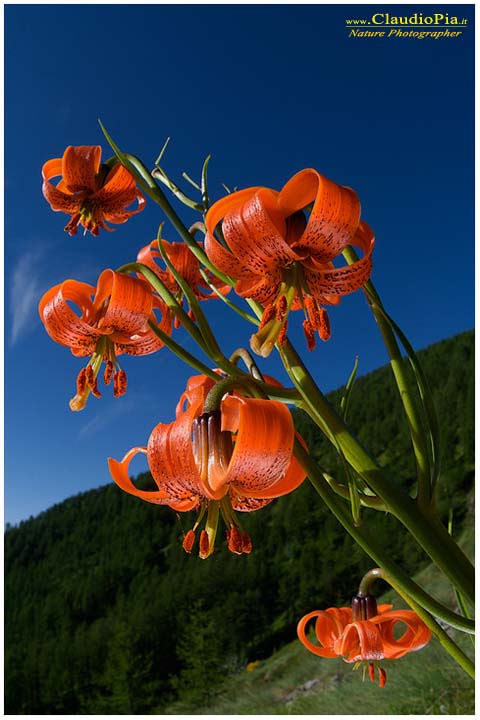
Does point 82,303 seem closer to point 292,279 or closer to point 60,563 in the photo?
point 292,279

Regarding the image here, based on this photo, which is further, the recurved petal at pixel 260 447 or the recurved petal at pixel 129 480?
the recurved petal at pixel 129 480

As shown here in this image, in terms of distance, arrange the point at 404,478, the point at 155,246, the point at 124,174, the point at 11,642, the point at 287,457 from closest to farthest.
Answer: the point at 287,457 → the point at 124,174 → the point at 155,246 → the point at 404,478 → the point at 11,642

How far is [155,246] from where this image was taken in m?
1.19

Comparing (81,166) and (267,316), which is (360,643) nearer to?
(267,316)

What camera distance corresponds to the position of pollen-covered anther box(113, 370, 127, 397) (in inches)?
34.7

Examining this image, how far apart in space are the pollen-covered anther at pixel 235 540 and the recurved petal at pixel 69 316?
1.35ft

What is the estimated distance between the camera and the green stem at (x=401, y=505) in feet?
1.95

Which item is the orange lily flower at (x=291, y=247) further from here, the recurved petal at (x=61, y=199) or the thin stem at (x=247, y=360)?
the recurved petal at (x=61, y=199)

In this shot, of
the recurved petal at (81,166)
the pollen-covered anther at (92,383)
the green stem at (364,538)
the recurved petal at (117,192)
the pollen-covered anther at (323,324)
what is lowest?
the green stem at (364,538)

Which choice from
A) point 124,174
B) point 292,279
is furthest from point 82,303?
point 292,279

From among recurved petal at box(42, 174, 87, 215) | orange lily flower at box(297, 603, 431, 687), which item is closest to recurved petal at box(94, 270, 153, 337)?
recurved petal at box(42, 174, 87, 215)

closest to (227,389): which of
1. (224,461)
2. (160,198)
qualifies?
(224,461)

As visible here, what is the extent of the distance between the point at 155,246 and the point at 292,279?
554 mm

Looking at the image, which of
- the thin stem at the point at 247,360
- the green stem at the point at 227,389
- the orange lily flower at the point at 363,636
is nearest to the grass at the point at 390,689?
the orange lily flower at the point at 363,636
